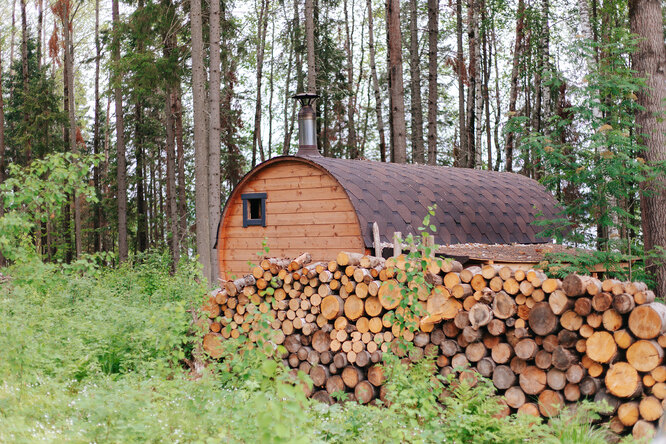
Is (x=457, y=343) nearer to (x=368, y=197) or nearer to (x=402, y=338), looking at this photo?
(x=402, y=338)

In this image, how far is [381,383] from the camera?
240 inches

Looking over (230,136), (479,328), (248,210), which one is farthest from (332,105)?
(479,328)

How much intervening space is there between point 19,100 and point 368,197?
2270 cm

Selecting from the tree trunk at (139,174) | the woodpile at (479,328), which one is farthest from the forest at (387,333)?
the tree trunk at (139,174)

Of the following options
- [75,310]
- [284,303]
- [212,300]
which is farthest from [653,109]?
[75,310]

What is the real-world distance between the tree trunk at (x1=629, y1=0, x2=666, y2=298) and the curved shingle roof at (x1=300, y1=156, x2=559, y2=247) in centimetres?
125

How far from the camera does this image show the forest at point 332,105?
729 centimetres

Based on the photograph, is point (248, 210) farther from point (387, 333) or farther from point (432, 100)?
point (432, 100)

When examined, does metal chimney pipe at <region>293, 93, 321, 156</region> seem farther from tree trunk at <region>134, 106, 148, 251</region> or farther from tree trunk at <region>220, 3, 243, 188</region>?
tree trunk at <region>134, 106, 148, 251</region>

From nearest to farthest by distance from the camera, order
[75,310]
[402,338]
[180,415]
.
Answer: [180,415] → [402,338] → [75,310]

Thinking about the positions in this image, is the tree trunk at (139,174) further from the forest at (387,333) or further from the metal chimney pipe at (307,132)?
the metal chimney pipe at (307,132)

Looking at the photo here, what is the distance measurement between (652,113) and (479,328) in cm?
418

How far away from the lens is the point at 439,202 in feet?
36.1

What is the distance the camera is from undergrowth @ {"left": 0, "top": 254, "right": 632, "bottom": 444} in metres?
3.95
